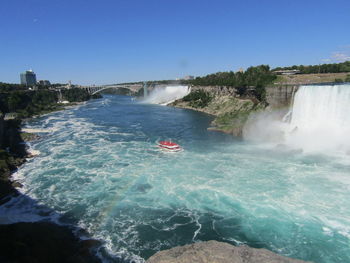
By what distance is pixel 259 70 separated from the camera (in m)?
74.2

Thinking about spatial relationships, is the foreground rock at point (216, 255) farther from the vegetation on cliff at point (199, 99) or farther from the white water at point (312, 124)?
the vegetation on cliff at point (199, 99)

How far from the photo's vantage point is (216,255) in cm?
855

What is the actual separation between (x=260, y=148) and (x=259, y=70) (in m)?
47.3

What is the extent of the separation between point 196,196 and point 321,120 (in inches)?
935

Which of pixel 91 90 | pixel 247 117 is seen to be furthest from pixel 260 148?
pixel 91 90

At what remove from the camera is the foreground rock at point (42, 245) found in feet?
42.0

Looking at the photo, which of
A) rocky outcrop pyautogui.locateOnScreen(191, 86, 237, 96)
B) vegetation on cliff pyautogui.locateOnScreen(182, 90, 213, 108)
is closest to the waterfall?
rocky outcrop pyautogui.locateOnScreen(191, 86, 237, 96)

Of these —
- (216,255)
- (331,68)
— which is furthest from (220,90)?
(216,255)

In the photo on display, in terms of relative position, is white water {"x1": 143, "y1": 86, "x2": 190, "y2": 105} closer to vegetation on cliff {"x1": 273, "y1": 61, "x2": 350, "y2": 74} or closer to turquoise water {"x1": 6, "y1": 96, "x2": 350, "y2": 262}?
vegetation on cliff {"x1": 273, "y1": 61, "x2": 350, "y2": 74}

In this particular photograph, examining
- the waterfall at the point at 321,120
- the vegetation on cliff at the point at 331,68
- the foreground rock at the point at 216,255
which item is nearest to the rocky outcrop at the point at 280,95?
the waterfall at the point at 321,120

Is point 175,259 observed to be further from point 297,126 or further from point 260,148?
point 297,126

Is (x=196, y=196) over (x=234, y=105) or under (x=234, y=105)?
under

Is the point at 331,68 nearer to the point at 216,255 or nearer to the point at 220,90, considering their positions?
the point at 220,90

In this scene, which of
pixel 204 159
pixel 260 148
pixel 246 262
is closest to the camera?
pixel 246 262
